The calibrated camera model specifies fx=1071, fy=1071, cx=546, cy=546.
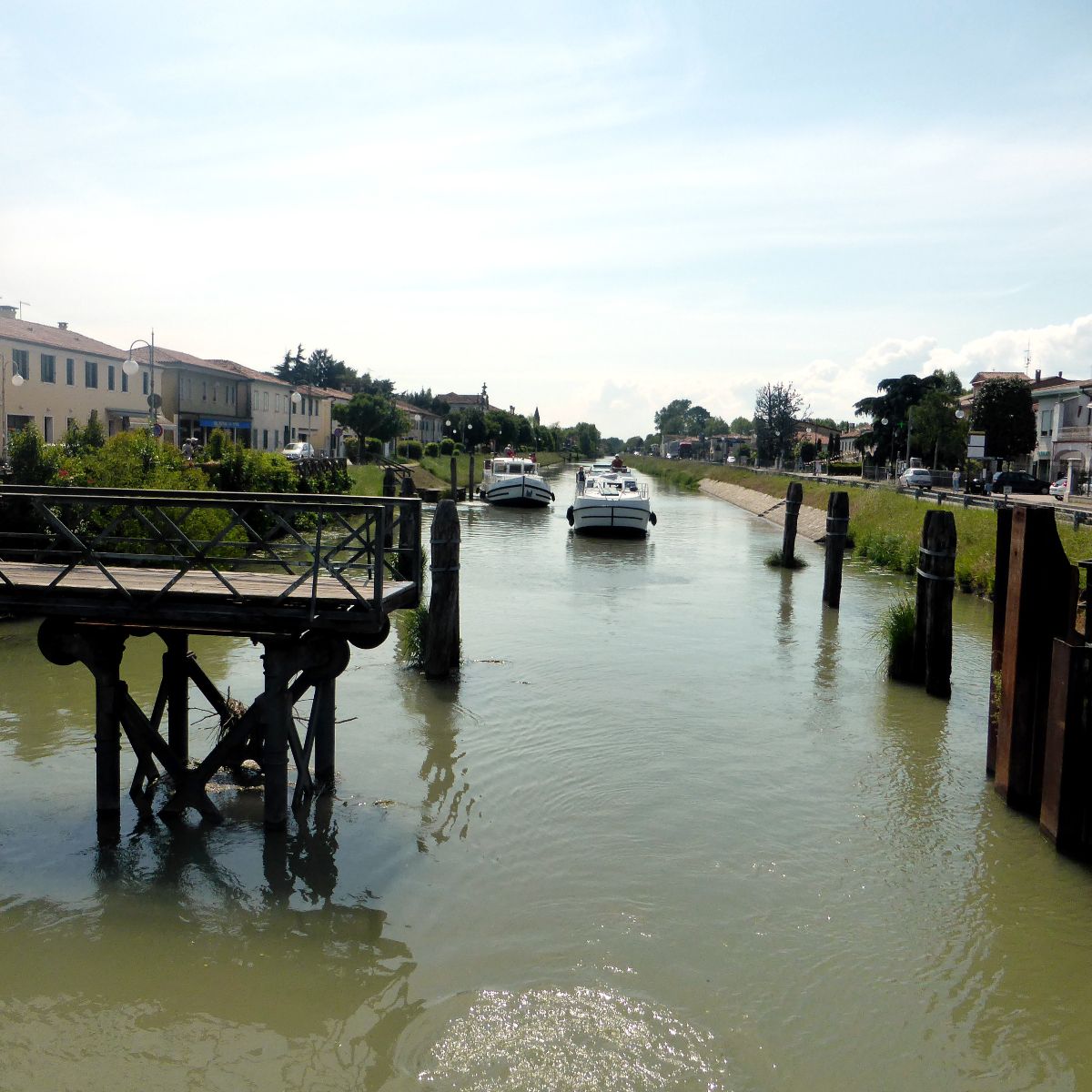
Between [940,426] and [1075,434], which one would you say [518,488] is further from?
[940,426]

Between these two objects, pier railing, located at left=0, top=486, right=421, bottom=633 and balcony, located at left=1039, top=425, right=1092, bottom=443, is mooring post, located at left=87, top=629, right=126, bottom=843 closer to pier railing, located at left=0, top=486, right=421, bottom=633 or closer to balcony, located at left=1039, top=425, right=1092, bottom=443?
pier railing, located at left=0, top=486, right=421, bottom=633

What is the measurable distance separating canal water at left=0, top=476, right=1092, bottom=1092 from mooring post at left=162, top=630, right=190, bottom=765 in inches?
28.2

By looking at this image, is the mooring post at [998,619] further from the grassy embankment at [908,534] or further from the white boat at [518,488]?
the white boat at [518,488]

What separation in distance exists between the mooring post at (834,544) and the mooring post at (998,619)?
9640mm

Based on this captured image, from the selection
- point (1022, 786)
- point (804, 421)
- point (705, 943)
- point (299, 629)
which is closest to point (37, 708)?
point (299, 629)

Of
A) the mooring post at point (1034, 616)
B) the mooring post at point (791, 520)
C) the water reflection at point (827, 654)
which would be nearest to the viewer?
the mooring post at point (1034, 616)

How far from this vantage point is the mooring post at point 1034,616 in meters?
9.22

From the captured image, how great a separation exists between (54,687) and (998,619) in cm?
1155

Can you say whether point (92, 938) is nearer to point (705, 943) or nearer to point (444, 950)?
point (444, 950)

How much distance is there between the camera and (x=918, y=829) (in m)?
9.82

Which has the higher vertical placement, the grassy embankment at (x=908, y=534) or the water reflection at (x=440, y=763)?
the grassy embankment at (x=908, y=534)

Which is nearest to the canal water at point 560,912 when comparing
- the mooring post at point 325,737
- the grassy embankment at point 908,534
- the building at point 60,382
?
the mooring post at point 325,737

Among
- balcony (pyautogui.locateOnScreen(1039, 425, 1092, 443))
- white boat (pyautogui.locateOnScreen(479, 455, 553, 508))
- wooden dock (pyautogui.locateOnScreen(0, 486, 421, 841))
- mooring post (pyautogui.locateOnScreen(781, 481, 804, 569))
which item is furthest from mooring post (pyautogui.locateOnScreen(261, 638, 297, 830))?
balcony (pyautogui.locateOnScreen(1039, 425, 1092, 443))

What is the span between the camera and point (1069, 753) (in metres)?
8.43
